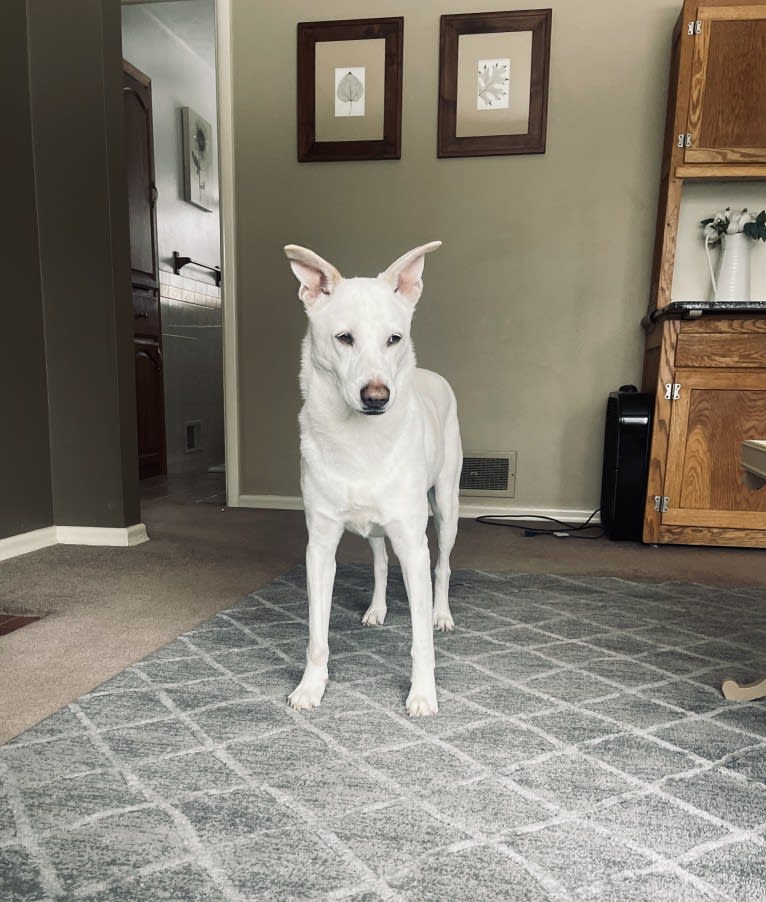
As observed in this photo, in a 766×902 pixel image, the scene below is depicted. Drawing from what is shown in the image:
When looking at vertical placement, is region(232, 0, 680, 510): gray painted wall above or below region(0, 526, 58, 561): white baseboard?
above

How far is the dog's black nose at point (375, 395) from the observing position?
114cm

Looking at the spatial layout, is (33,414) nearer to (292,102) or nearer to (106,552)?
(106,552)

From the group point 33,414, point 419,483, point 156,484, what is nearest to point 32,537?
point 33,414

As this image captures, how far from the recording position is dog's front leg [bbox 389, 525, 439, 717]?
1.37m

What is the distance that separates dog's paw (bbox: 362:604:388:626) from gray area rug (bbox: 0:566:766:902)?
2.7 inches

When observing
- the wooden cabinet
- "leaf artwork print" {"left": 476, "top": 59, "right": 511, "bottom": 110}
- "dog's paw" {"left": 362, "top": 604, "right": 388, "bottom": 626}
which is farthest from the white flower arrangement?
"dog's paw" {"left": 362, "top": 604, "right": 388, "bottom": 626}

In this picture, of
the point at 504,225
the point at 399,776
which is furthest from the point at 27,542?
the point at 504,225

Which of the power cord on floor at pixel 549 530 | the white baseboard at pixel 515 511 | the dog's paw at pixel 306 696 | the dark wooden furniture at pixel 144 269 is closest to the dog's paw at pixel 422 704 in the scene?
the dog's paw at pixel 306 696

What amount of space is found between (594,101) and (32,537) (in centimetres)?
334

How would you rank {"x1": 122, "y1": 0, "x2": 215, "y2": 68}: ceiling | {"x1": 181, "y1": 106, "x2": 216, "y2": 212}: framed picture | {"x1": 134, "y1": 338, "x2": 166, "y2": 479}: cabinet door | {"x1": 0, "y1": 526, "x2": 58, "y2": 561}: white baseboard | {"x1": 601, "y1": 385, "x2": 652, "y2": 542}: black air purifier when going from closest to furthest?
{"x1": 0, "y1": 526, "x2": 58, "y2": 561}: white baseboard
{"x1": 601, "y1": 385, "x2": 652, "y2": 542}: black air purifier
{"x1": 134, "y1": 338, "x2": 166, "y2": 479}: cabinet door
{"x1": 122, "y1": 0, "x2": 215, "y2": 68}: ceiling
{"x1": 181, "y1": 106, "x2": 216, "y2": 212}: framed picture

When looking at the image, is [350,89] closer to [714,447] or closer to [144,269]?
[144,269]

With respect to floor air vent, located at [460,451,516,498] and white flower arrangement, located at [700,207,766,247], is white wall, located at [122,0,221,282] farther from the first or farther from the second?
white flower arrangement, located at [700,207,766,247]

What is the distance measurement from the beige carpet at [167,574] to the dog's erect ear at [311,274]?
1.02m

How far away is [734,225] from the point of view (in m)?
2.97
